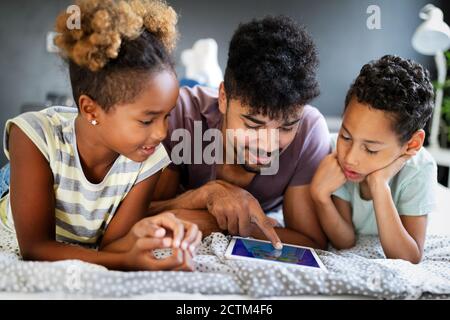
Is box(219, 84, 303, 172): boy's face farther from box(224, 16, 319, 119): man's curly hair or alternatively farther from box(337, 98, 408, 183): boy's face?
box(337, 98, 408, 183): boy's face

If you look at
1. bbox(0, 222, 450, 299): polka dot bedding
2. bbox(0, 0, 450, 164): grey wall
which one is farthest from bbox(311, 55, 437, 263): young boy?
bbox(0, 0, 450, 164): grey wall

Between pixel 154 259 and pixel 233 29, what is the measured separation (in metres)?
2.21

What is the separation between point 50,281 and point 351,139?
2.26 ft

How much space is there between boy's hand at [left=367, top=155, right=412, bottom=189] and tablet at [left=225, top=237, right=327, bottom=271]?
22 cm

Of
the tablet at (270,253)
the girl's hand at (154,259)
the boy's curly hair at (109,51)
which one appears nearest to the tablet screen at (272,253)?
the tablet at (270,253)

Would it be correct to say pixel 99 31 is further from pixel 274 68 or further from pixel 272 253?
pixel 272 253

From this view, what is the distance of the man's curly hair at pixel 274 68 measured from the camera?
103cm

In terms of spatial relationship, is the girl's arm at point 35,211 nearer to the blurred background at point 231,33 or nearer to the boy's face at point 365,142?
the boy's face at point 365,142

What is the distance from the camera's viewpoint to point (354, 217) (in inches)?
50.4

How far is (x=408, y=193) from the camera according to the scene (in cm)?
121

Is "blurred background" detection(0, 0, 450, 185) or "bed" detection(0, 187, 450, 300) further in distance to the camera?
"blurred background" detection(0, 0, 450, 185)

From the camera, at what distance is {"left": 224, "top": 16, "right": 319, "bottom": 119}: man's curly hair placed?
40.4 inches

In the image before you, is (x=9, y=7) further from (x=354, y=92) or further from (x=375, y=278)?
(x=375, y=278)

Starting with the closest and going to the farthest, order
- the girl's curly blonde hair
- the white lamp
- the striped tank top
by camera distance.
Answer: the girl's curly blonde hair, the striped tank top, the white lamp
